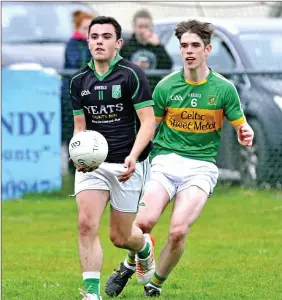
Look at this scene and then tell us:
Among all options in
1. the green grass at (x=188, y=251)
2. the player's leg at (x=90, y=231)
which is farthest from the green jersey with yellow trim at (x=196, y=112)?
the green grass at (x=188, y=251)

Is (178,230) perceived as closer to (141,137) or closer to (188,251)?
(141,137)

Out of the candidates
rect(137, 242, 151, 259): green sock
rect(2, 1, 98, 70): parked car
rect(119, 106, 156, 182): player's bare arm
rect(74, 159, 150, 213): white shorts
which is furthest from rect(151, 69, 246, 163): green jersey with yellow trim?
rect(2, 1, 98, 70): parked car

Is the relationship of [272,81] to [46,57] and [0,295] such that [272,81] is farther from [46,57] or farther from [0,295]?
[0,295]

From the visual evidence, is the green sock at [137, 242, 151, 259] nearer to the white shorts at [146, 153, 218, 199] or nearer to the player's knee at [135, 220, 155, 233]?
the player's knee at [135, 220, 155, 233]

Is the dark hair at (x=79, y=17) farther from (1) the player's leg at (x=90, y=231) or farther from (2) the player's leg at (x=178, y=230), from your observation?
(1) the player's leg at (x=90, y=231)

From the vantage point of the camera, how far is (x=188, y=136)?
8.76m

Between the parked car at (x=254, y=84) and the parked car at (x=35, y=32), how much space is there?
5.92ft

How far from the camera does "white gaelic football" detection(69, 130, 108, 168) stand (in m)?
7.80

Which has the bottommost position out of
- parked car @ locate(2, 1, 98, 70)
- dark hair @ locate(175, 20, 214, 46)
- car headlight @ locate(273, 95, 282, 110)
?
car headlight @ locate(273, 95, 282, 110)

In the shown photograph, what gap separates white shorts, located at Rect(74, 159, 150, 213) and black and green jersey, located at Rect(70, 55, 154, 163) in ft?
0.35

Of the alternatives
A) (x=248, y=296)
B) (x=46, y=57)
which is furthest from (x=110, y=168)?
(x=46, y=57)

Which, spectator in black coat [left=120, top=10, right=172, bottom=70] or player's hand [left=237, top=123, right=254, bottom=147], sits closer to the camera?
player's hand [left=237, top=123, right=254, bottom=147]

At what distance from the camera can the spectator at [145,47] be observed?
14.9m

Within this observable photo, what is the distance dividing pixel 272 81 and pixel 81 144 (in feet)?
25.2
